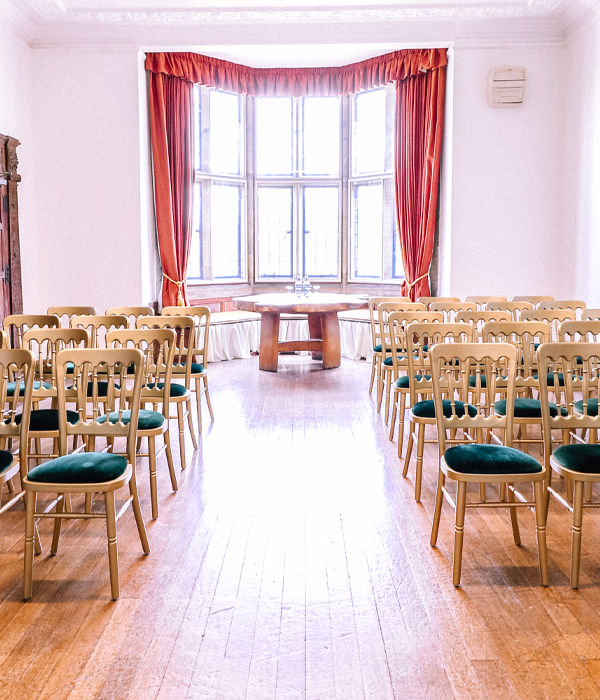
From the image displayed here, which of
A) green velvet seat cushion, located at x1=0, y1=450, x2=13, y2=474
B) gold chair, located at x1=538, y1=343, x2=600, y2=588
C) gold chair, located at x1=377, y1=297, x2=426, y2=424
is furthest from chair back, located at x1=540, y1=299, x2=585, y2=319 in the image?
green velvet seat cushion, located at x1=0, y1=450, x2=13, y2=474

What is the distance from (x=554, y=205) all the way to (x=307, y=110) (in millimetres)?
3982

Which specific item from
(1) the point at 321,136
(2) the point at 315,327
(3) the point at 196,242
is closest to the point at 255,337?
(2) the point at 315,327

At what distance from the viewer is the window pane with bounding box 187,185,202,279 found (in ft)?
33.0

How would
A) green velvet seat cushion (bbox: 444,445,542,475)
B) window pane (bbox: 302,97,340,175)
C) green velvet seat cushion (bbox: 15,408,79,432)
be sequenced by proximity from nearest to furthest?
green velvet seat cushion (bbox: 444,445,542,475), green velvet seat cushion (bbox: 15,408,79,432), window pane (bbox: 302,97,340,175)

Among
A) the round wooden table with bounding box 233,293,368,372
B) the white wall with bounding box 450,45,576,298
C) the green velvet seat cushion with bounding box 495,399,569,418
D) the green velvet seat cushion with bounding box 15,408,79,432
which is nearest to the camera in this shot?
the green velvet seat cushion with bounding box 15,408,79,432

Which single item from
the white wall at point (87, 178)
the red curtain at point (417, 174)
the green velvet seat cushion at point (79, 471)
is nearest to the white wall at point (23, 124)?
the white wall at point (87, 178)

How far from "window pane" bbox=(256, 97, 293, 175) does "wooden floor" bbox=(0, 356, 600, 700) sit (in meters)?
7.01

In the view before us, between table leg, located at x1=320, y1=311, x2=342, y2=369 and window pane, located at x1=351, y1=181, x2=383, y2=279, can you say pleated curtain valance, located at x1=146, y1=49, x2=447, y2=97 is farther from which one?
table leg, located at x1=320, y1=311, x2=342, y2=369

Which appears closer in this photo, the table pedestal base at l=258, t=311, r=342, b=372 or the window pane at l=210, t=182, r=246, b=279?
the table pedestal base at l=258, t=311, r=342, b=372

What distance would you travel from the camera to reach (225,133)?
1028 centimetres

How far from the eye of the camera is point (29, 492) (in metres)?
2.86

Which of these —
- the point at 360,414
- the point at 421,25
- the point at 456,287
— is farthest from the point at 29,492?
the point at 421,25

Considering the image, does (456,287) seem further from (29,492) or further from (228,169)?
(29,492)

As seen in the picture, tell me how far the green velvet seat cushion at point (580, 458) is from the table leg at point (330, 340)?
17.6ft
